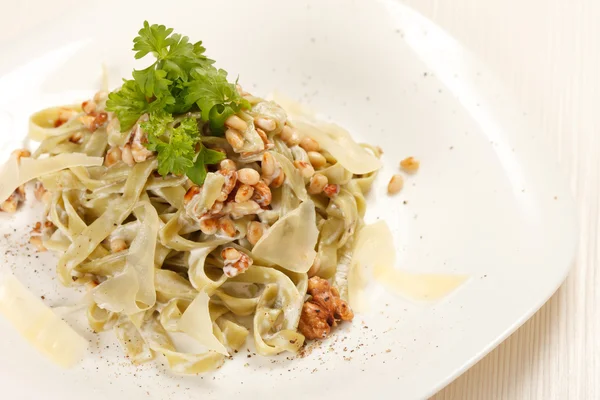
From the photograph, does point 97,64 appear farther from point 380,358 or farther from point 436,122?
point 380,358

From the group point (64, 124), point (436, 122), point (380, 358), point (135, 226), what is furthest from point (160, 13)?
point (380, 358)

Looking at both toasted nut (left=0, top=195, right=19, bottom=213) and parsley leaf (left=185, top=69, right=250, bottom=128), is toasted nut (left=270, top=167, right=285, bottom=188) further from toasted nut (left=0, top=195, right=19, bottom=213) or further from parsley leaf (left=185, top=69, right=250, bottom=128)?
toasted nut (left=0, top=195, right=19, bottom=213)

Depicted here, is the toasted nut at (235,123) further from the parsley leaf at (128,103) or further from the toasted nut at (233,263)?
the toasted nut at (233,263)

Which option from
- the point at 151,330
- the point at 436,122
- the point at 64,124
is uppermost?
the point at 436,122

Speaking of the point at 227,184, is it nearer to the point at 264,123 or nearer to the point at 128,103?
the point at 264,123

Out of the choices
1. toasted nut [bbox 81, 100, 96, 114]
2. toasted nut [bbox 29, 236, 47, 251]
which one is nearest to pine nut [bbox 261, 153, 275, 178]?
toasted nut [bbox 81, 100, 96, 114]

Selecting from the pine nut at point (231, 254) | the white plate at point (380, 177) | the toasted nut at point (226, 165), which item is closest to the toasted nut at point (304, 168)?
the toasted nut at point (226, 165)
